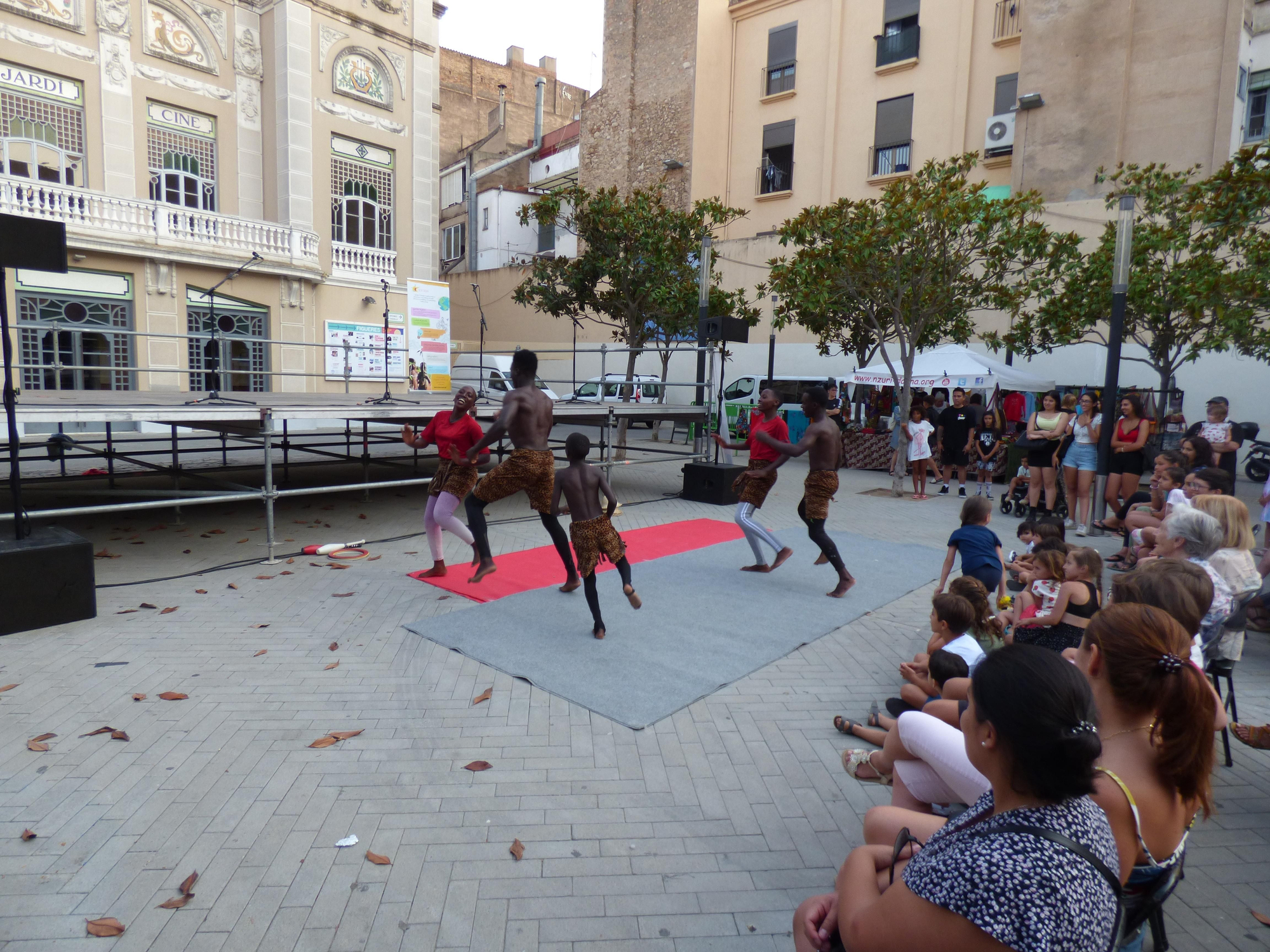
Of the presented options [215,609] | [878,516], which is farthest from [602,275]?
[215,609]

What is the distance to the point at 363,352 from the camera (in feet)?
59.7

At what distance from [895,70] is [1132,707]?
25280 millimetres

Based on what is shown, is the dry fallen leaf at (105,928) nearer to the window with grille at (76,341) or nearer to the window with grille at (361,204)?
the window with grille at (76,341)

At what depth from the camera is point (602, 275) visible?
1714 cm

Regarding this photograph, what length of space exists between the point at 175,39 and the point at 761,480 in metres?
17.5

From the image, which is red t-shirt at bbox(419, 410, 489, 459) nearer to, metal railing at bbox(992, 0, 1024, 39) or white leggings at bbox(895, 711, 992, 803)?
white leggings at bbox(895, 711, 992, 803)

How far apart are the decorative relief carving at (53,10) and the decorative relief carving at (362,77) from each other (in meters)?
5.06

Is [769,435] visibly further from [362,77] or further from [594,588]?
[362,77]

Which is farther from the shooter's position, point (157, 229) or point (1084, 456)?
point (157, 229)

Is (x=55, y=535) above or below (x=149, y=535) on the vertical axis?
above

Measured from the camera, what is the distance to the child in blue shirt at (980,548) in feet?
17.4

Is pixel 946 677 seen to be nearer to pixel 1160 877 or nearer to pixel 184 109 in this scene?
pixel 1160 877

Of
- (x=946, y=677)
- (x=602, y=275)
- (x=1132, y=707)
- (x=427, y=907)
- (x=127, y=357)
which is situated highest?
(x=602, y=275)

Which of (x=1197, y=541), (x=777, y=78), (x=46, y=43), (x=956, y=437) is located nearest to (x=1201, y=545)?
(x=1197, y=541)
